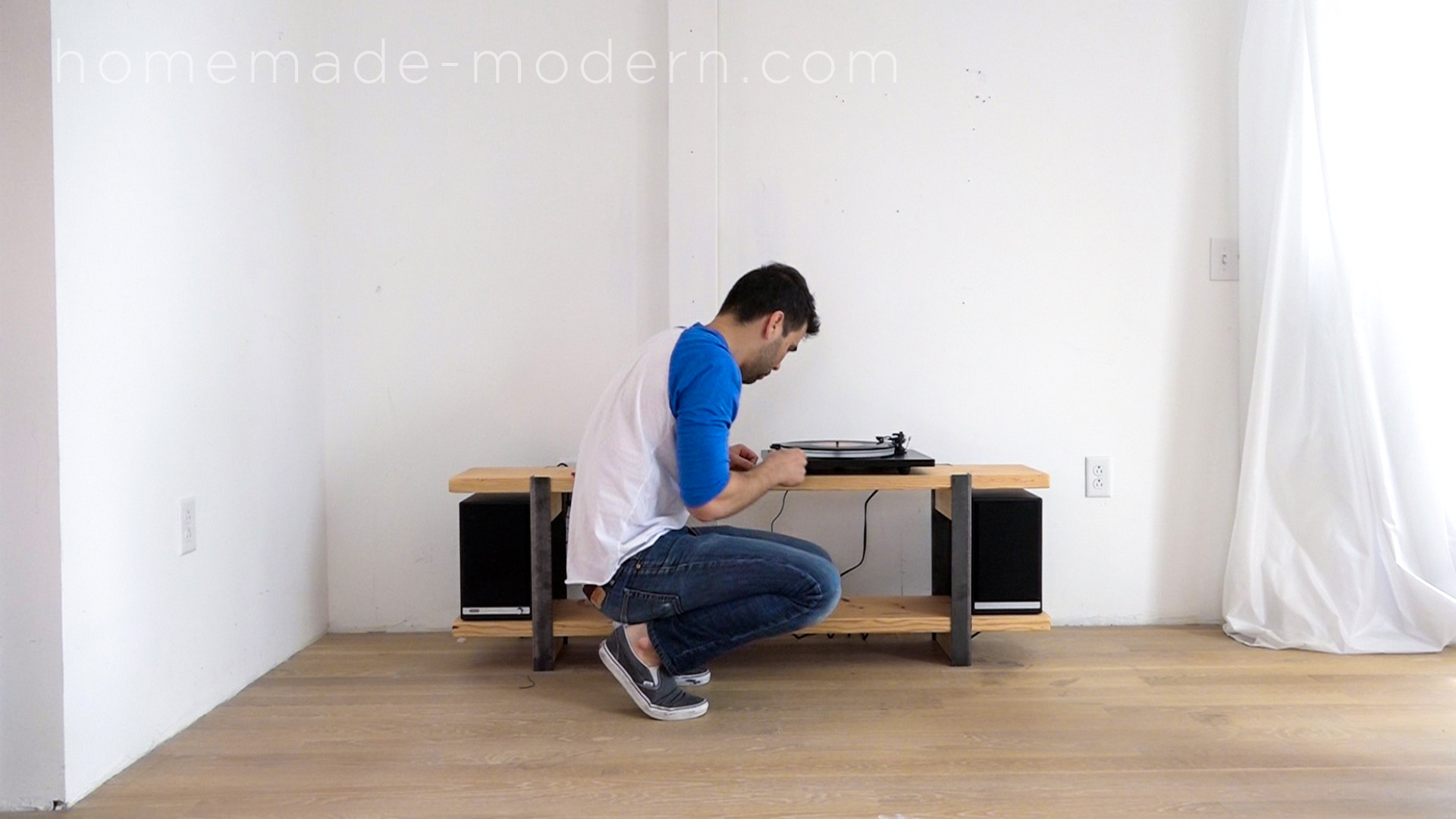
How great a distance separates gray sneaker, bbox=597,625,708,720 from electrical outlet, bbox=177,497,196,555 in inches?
35.6

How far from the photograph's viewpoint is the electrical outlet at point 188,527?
6.50ft

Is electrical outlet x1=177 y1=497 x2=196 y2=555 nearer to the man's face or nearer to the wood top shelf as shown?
the wood top shelf

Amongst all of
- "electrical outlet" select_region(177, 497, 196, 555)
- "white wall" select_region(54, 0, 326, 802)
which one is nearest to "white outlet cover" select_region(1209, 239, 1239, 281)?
"white wall" select_region(54, 0, 326, 802)

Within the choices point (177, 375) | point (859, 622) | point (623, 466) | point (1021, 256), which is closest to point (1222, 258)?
point (1021, 256)

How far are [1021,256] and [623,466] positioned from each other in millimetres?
1478

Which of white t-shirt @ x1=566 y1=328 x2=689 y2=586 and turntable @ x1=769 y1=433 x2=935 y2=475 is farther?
turntable @ x1=769 y1=433 x2=935 y2=475

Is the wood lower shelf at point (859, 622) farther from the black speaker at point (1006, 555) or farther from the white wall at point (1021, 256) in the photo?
the white wall at point (1021, 256)

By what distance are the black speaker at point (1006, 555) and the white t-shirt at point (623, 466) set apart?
35.6 inches

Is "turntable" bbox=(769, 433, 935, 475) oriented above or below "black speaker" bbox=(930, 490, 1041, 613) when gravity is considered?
above

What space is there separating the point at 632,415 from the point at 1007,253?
1403 mm

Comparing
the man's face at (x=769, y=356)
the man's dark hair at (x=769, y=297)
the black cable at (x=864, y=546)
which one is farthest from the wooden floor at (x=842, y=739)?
the man's dark hair at (x=769, y=297)

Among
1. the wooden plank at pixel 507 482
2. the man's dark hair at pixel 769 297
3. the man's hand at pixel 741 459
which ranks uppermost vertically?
the man's dark hair at pixel 769 297

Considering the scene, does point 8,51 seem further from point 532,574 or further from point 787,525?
point 787,525

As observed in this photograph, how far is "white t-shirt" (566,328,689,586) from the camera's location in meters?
1.97
